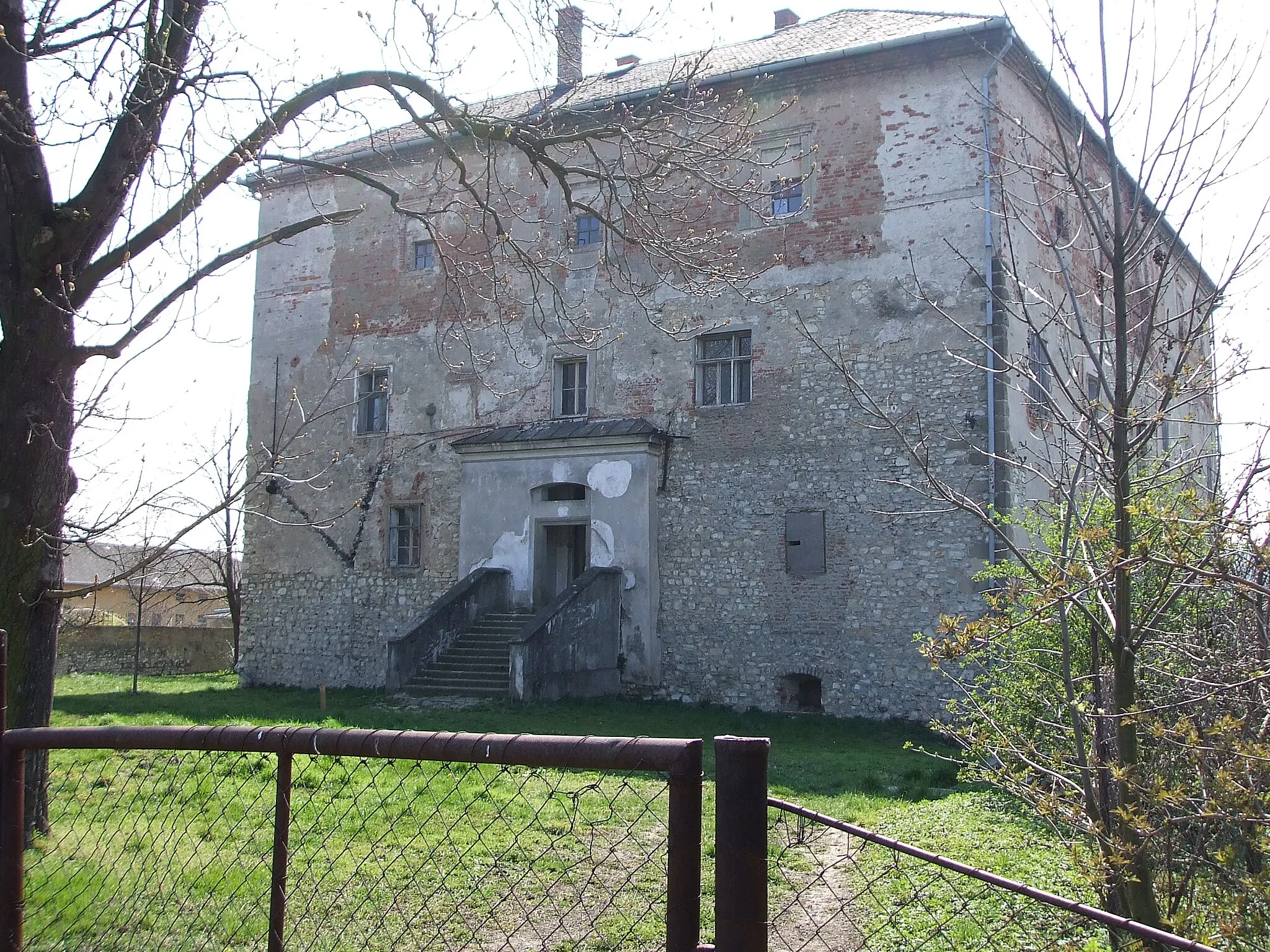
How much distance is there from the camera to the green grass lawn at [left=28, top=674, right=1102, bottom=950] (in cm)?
546

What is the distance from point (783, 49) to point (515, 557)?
993 cm

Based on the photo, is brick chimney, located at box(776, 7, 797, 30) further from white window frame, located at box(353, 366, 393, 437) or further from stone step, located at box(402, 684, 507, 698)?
stone step, located at box(402, 684, 507, 698)

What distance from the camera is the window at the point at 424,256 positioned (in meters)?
20.3

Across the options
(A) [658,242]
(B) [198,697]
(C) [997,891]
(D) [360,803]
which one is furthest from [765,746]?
(B) [198,697]

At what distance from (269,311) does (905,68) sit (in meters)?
13.4

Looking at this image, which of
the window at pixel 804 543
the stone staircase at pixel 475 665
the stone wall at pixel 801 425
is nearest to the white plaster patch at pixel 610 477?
the stone wall at pixel 801 425

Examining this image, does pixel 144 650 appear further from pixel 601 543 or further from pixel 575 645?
pixel 575 645

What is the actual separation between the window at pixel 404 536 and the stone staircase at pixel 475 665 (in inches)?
103

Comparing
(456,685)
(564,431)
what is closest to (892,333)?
(564,431)

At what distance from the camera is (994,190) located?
1470 centimetres

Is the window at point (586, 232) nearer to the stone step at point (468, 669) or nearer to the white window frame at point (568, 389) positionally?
the white window frame at point (568, 389)

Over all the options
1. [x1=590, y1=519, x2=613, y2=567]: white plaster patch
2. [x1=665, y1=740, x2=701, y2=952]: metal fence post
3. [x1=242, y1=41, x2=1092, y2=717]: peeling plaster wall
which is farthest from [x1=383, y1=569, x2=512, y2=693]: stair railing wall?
[x1=665, y1=740, x2=701, y2=952]: metal fence post

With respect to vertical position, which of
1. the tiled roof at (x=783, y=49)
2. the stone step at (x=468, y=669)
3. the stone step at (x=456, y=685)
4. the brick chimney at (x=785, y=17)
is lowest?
the stone step at (x=456, y=685)

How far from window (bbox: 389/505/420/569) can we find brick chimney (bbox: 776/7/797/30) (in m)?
12.0
